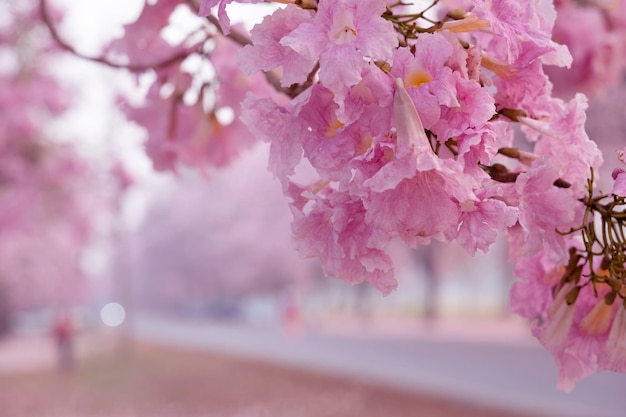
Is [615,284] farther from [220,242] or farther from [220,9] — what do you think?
[220,242]

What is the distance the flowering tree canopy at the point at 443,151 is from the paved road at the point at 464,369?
24.5 feet

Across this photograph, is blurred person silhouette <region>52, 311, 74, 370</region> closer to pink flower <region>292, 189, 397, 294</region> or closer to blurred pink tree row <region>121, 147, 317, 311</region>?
blurred pink tree row <region>121, 147, 317, 311</region>

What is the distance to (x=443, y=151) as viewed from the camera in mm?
983

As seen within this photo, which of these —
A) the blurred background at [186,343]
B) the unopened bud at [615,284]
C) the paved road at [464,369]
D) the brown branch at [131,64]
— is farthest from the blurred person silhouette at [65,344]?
the unopened bud at [615,284]

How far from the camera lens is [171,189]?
4241 cm

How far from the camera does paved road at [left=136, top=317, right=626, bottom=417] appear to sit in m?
8.35

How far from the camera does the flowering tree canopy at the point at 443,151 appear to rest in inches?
36.3

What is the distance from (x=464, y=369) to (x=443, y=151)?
36.5ft

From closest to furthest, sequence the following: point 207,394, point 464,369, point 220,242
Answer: point 464,369, point 207,394, point 220,242

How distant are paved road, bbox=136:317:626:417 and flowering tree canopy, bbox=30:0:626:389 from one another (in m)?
7.48

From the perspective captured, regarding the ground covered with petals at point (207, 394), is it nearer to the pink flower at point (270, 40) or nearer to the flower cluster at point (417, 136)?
the flower cluster at point (417, 136)

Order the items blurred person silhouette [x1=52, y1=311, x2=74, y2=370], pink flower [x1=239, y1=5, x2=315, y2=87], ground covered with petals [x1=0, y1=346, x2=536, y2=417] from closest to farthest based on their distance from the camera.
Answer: pink flower [x1=239, y1=5, x2=315, y2=87], ground covered with petals [x1=0, y1=346, x2=536, y2=417], blurred person silhouette [x1=52, y1=311, x2=74, y2=370]

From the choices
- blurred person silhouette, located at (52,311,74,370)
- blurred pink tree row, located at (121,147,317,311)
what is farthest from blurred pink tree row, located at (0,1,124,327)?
blurred pink tree row, located at (121,147,317,311)

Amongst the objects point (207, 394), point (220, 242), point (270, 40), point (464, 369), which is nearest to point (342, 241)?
point (270, 40)
